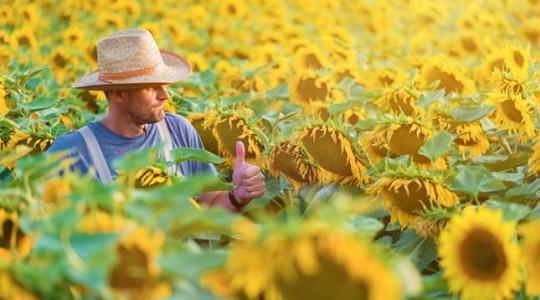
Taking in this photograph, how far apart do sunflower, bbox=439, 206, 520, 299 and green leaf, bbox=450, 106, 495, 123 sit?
0.99 meters

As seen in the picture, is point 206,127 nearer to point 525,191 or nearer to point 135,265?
point 525,191

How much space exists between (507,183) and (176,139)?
3.95 feet

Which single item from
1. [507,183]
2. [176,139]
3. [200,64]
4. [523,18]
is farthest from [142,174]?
[523,18]

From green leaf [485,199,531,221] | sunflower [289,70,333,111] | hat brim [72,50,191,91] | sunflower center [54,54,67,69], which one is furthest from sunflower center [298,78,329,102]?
sunflower center [54,54,67,69]

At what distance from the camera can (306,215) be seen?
113 inches

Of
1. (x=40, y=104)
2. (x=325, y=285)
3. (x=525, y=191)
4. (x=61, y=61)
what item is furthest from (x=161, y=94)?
(x=61, y=61)

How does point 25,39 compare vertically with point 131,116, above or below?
below

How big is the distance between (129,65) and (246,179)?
0.60 metres

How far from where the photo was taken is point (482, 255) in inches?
73.9

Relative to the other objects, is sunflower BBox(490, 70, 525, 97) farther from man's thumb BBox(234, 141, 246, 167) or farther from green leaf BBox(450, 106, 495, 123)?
man's thumb BBox(234, 141, 246, 167)

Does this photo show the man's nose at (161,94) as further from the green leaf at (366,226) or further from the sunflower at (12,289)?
the sunflower at (12,289)

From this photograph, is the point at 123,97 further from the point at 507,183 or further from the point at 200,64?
the point at 200,64

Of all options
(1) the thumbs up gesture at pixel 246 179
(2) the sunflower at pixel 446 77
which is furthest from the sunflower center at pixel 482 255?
(2) the sunflower at pixel 446 77

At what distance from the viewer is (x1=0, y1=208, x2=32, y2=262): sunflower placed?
5.51 feet
